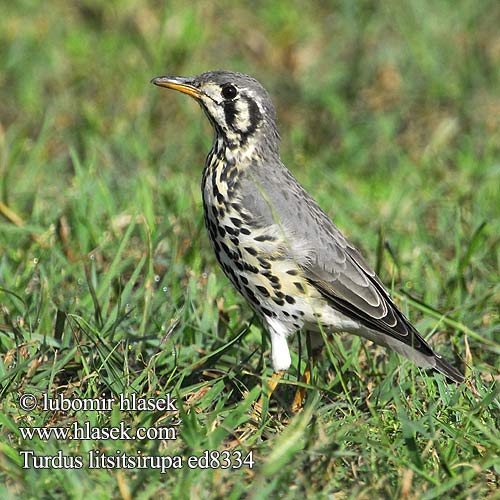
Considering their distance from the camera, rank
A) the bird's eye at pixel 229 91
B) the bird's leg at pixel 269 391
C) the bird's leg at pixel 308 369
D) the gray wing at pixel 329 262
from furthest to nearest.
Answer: the bird's eye at pixel 229 91
the bird's leg at pixel 308 369
the gray wing at pixel 329 262
the bird's leg at pixel 269 391

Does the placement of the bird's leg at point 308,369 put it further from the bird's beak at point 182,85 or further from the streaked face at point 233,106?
the bird's beak at point 182,85

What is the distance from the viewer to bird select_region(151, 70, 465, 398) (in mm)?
5781

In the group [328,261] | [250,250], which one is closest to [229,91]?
[250,250]

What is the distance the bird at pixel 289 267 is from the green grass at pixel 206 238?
20 centimetres

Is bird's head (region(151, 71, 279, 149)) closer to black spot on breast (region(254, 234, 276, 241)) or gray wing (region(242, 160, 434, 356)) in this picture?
gray wing (region(242, 160, 434, 356))

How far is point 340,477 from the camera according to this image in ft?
15.7

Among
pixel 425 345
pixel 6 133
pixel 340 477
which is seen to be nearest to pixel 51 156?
pixel 6 133

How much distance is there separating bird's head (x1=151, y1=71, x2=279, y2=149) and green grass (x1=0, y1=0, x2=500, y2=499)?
81cm

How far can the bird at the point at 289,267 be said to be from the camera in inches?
228

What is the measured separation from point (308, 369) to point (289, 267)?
62 cm

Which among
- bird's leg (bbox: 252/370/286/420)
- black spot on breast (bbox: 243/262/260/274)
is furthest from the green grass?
black spot on breast (bbox: 243/262/260/274)

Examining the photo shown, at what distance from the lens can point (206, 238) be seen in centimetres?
739

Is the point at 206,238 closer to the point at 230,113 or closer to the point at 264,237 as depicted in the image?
the point at 230,113

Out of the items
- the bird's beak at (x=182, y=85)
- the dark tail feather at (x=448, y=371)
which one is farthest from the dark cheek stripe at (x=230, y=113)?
the dark tail feather at (x=448, y=371)
